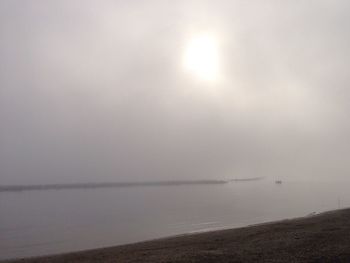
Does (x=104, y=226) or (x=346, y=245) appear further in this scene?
(x=104, y=226)

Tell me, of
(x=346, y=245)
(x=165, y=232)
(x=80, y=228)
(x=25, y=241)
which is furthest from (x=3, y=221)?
(x=346, y=245)

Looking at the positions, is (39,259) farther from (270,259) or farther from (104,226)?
(104,226)

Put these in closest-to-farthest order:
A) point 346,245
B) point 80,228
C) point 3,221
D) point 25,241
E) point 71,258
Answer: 1. point 346,245
2. point 71,258
3. point 25,241
4. point 80,228
5. point 3,221

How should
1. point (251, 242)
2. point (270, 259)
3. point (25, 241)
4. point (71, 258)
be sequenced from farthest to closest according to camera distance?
point (25, 241)
point (71, 258)
point (251, 242)
point (270, 259)

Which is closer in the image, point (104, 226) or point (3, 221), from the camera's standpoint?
point (104, 226)

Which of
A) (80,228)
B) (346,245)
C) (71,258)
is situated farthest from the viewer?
(80,228)

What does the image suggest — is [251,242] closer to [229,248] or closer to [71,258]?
[229,248]

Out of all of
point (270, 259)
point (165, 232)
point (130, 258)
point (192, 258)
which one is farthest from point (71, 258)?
point (165, 232)

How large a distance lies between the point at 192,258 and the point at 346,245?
8.02 m

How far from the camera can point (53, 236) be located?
44.4 meters

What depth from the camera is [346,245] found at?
21266mm

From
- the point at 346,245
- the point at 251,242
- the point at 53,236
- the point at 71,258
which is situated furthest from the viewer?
the point at 53,236

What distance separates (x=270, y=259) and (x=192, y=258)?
143 inches

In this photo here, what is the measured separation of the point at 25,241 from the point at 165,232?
14.8 m
